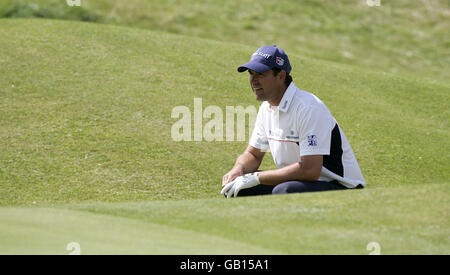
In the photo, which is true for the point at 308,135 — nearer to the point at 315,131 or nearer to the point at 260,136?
the point at 315,131

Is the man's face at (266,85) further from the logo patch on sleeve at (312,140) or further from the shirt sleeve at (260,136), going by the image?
the logo patch on sleeve at (312,140)

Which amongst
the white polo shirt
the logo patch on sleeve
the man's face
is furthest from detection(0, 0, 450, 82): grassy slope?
the logo patch on sleeve

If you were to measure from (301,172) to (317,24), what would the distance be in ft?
45.5

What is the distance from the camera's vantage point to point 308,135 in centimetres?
446

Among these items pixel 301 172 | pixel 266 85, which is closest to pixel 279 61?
pixel 266 85

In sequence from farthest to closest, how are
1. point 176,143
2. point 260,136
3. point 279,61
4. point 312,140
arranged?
1. point 176,143
2. point 260,136
3. point 279,61
4. point 312,140

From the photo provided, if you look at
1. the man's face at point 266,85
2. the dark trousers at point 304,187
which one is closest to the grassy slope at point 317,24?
the man's face at point 266,85

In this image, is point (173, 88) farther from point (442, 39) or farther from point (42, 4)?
point (442, 39)

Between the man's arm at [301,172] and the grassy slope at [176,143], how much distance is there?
12.7 inches

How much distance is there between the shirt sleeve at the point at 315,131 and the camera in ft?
14.6

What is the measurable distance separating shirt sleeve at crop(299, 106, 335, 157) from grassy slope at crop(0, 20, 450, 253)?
1.31 feet

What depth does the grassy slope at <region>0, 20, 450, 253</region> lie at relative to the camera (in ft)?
12.4

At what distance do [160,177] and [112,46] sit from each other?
14.2 feet

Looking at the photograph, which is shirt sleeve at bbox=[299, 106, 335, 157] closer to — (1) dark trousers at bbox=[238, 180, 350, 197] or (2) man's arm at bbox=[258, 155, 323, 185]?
(2) man's arm at bbox=[258, 155, 323, 185]
